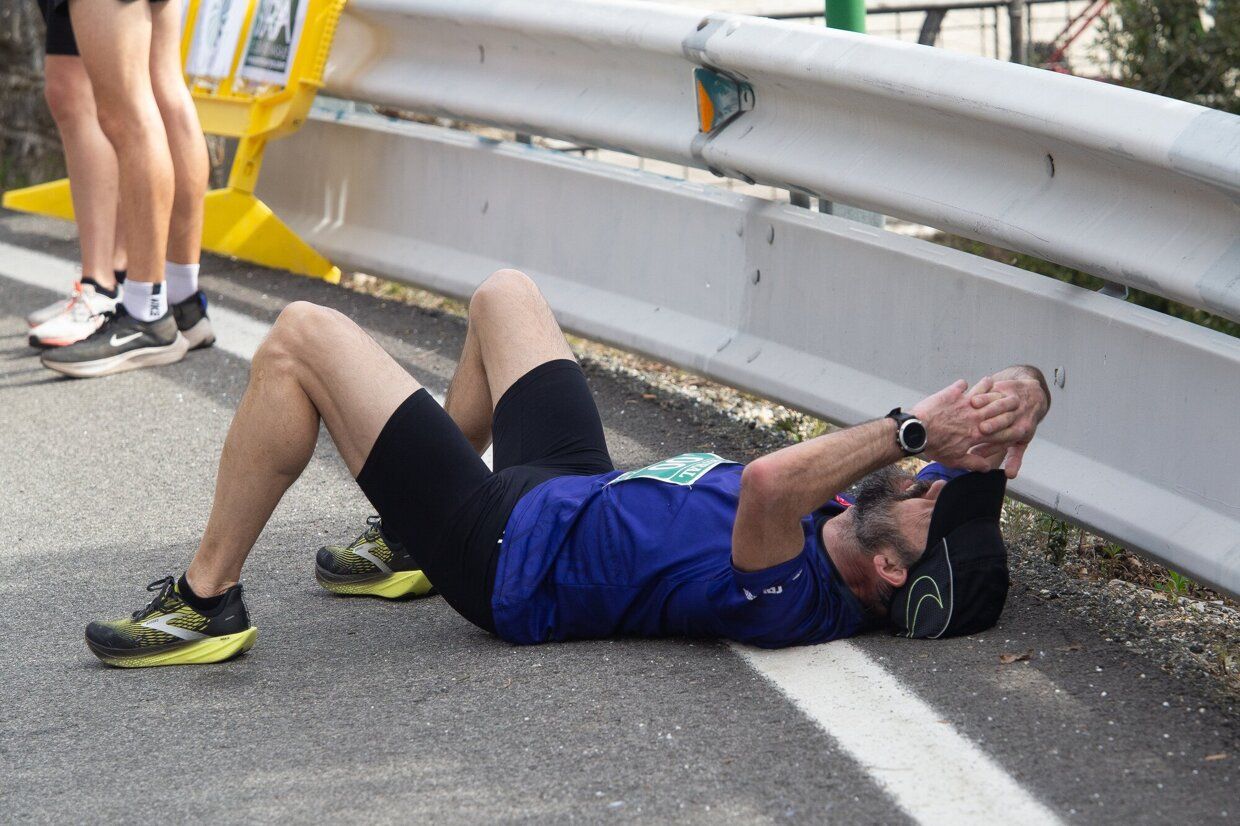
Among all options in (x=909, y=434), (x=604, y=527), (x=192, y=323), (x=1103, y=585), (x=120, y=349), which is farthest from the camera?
(x=192, y=323)

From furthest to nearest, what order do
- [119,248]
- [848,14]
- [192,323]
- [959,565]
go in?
1. [119,248]
2. [192,323]
3. [848,14]
4. [959,565]

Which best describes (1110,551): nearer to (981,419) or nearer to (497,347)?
(981,419)

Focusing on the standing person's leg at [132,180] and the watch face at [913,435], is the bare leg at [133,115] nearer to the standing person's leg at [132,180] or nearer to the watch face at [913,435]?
the standing person's leg at [132,180]

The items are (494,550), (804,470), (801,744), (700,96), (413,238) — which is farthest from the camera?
(413,238)

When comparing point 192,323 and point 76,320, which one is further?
point 192,323

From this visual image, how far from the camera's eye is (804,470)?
3.13 m

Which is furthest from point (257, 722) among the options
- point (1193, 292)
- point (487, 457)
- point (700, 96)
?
point (700, 96)

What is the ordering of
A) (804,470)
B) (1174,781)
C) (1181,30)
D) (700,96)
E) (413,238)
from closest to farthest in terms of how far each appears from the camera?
(1174,781) < (804,470) < (700,96) < (413,238) < (1181,30)

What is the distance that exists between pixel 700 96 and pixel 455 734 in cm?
253

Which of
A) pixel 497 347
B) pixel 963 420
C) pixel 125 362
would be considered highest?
pixel 963 420

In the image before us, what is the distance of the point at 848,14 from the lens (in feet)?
16.6

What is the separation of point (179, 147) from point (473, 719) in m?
3.56

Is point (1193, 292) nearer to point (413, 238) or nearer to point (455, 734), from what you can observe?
point (455, 734)

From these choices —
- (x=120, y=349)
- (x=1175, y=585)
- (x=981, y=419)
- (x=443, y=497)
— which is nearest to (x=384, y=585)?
(x=443, y=497)
